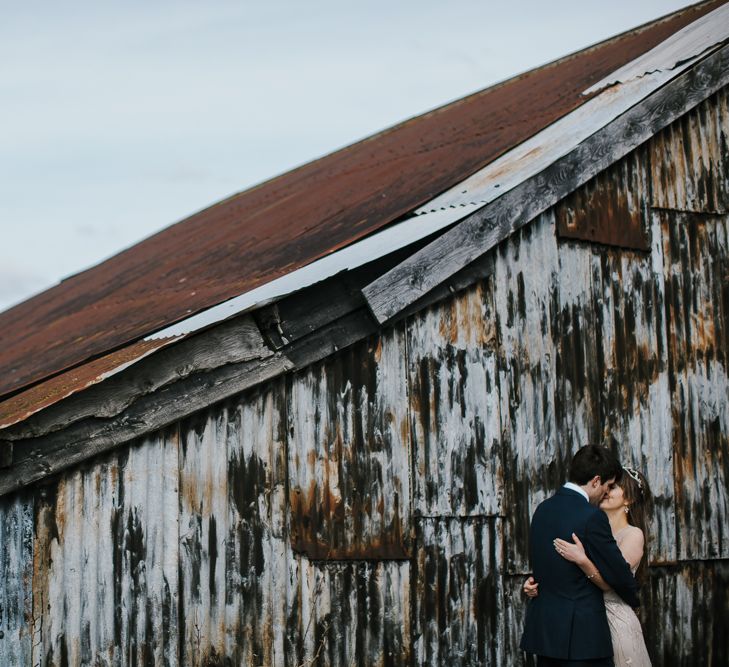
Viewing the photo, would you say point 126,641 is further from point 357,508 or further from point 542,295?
point 542,295

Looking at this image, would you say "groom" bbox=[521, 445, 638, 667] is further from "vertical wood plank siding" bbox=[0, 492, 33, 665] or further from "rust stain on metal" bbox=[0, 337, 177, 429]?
"vertical wood plank siding" bbox=[0, 492, 33, 665]

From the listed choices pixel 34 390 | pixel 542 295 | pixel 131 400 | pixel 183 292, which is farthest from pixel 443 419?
pixel 183 292

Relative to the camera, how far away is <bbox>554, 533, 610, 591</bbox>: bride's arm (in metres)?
5.22

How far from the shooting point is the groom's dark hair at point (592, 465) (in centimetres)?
544

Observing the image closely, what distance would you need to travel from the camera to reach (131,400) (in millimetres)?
5652

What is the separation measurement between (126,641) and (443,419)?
239 centimetres

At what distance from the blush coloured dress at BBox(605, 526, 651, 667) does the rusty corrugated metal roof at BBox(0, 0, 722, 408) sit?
10.3 feet

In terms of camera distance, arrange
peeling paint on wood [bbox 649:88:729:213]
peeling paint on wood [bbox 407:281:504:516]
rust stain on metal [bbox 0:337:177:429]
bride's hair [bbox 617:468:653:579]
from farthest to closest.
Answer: peeling paint on wood [bbox 649:88:729:213] → peeling paint on wood [bbox 407:281:504:516] → bride's hair [bbox 617:468:653:579] → rust stain on metal [bbox 0:337:177:429]

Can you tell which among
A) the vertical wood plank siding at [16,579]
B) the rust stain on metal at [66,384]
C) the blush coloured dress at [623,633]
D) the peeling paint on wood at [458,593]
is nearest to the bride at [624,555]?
the blush coloured dress at [623,633]

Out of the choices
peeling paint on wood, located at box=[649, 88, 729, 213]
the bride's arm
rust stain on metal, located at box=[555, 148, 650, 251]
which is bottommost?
the bride's arm

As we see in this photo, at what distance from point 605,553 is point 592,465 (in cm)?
47

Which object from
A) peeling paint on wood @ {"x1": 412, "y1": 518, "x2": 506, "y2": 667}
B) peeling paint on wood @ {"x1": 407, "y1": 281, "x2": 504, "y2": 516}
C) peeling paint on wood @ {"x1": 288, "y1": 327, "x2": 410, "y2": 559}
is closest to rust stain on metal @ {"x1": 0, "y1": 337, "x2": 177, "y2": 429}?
peeling paint on wood @ {"x1": 288, "y1": 327, "x2": 410, "y2": 559}

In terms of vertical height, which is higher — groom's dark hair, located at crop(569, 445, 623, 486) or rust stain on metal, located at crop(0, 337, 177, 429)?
rust stain on metal, located at crop(0, 337, 177, 429)

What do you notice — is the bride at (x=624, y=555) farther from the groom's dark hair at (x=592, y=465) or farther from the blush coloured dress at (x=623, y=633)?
the groom's dark hair at (x=592, y=465)
